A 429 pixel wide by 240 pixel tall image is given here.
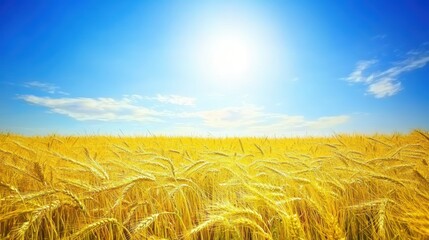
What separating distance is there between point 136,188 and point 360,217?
6.20 ft

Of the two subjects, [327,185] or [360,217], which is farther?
[327,185]

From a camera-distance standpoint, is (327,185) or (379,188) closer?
(327,185)

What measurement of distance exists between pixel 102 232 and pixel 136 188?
645 millimetres

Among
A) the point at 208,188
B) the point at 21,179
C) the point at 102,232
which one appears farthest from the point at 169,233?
the point at 21,179

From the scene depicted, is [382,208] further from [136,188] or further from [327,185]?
[136,188]

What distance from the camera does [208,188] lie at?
2953mm

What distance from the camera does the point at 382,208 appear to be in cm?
160

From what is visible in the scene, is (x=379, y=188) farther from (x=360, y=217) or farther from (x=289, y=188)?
(x=289, y=188)

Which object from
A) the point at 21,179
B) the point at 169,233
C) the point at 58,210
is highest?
the point at 21,179

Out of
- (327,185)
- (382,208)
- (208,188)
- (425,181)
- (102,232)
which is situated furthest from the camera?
(208,188)

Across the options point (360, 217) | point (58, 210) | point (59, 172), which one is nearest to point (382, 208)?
point (360, 217)

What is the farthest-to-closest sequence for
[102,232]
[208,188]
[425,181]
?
[208,188] < [425,181] < [102,232]

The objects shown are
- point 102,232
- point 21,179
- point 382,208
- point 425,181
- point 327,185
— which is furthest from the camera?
point 21,179

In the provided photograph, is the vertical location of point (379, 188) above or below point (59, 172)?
below
